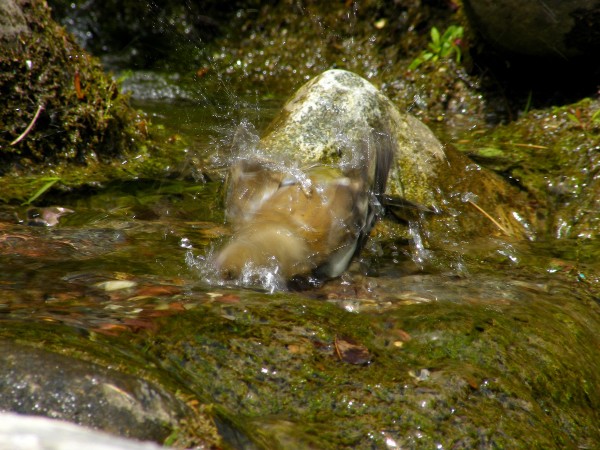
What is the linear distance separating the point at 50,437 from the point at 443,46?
255 inches

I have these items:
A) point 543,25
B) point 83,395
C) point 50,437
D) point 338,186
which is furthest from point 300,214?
point 543,25

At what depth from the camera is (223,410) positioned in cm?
225

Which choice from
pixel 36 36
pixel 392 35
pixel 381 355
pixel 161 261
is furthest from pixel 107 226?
pixel 392 35

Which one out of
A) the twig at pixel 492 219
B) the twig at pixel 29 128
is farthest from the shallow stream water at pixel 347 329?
the twig at pixel 29 128

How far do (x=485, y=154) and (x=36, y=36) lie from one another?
11.5ft

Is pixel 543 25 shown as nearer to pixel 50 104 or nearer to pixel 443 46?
pixel 443 46

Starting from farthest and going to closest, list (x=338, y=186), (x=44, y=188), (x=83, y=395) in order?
(x=44, y=188) < (x=338, y=186) < (x=83, y=395)

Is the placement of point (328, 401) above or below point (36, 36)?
below

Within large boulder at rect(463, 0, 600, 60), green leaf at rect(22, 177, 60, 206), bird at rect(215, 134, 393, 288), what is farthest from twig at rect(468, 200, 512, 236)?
green leaf at rect(22, 177, 60, 206)

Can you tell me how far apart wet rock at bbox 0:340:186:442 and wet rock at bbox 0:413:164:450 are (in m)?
0.04

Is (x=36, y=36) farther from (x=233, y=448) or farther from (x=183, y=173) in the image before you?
(x=233, y=448)

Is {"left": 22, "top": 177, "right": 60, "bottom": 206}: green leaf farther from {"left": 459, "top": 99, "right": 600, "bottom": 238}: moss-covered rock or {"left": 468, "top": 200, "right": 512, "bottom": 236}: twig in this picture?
{"left": 459, "top": 99, "right": 600, "bottom": 238}: moss-covered rock

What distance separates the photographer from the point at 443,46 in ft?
24.0

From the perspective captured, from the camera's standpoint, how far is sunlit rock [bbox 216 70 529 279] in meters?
3.54
